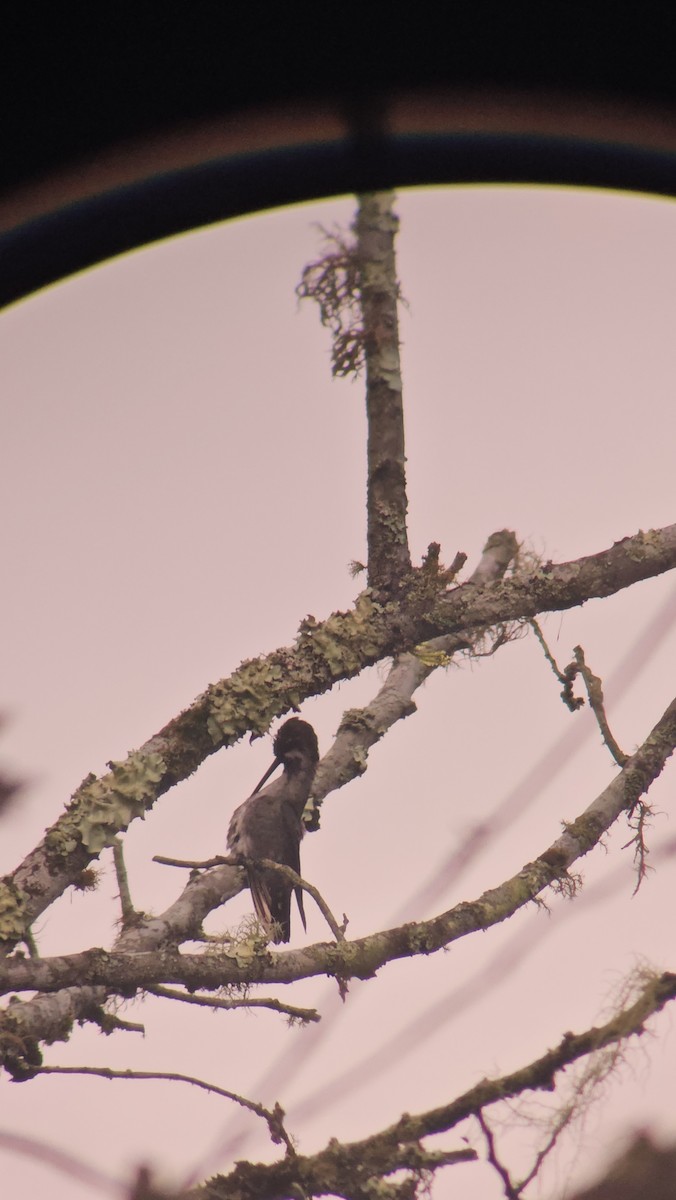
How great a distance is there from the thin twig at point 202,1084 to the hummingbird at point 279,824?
16.3 inches

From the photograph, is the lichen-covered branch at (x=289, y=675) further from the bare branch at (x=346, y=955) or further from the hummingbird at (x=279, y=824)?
the hummingbird at (x=279, y=824)

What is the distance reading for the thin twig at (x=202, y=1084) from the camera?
1.91 meters

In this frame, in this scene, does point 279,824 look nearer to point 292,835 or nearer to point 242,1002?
point 292,835

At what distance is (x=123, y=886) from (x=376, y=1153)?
0.83m

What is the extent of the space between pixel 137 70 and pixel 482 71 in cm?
48

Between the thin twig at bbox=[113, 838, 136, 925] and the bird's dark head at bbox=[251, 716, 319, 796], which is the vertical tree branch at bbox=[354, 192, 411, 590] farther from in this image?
the thin twig at bbox=[113, 838, 136, 925]

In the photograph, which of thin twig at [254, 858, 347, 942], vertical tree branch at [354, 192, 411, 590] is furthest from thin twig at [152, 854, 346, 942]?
vertical tree branch at [354, 192, 411, 590]

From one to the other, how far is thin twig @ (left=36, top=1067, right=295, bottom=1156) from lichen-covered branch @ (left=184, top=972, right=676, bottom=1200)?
6 centimetres

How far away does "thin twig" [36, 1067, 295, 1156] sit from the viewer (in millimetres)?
1910

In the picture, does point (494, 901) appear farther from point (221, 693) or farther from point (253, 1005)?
point (221, 693)

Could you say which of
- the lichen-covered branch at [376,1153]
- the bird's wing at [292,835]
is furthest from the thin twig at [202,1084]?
the bird's wing at [292,835]

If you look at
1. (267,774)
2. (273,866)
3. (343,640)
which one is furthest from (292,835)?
(343,640)

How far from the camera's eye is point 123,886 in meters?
2.31

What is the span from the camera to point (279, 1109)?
1918 millimetres
